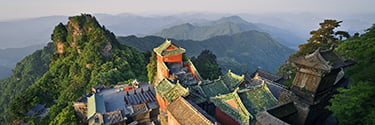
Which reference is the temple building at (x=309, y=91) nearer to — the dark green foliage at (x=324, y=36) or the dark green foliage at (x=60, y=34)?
the dark green foliage at (x=324, y=36)

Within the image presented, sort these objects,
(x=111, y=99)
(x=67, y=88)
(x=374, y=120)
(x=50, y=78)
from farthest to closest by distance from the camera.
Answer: (x=50, y=78) → (x=67, y=88) → (x=111, y=99) → (x=374, y=120)

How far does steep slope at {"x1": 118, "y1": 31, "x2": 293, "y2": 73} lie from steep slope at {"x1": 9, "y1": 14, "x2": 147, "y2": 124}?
181ft

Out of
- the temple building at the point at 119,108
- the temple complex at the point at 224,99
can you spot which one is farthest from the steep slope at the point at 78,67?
the temple complex at the point at 224,99

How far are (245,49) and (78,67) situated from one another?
416 feet

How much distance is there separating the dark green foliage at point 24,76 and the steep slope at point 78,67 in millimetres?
16415

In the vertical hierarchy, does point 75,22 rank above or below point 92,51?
above

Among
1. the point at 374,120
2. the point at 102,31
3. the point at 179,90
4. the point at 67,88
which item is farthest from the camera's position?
the point at 102,31

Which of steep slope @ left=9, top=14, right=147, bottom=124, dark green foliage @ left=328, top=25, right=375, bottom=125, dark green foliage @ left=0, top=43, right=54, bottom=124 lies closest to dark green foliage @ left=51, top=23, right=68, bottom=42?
steep slope @ left=9, top=14, right=147, bottom=124

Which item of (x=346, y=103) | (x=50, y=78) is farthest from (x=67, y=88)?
(x=346, y=103)

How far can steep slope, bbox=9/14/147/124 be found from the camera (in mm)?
29013

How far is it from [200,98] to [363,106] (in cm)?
1082

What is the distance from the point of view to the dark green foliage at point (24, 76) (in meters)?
49.6

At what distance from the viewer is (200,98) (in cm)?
1673

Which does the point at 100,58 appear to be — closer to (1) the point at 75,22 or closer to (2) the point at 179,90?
(1) the point at 75,22
